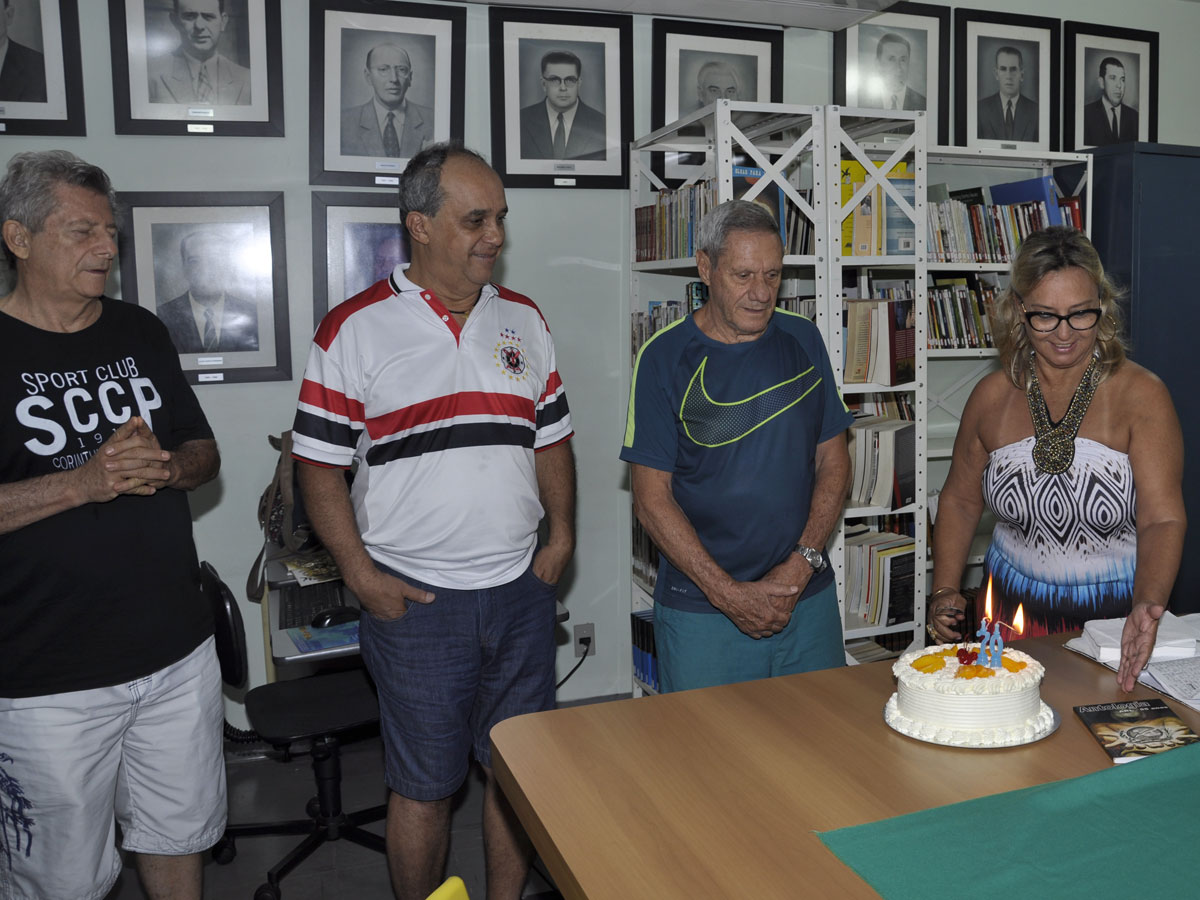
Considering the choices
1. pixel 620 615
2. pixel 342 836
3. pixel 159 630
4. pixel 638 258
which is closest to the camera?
pixel 159 630

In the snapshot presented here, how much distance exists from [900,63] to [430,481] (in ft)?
10.00

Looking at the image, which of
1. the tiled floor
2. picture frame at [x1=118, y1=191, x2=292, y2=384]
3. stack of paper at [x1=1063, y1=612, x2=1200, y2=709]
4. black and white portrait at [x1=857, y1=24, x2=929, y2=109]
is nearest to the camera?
stack of paper at [x1=1063, y1=612, x2=1200, y2=709]

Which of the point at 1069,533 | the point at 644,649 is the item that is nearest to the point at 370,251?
the point at 644,649

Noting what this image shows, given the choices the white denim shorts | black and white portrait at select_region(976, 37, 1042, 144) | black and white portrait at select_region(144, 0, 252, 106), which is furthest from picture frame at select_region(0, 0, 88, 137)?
black and white portrait at select_region(976, 37, 1042, 144)

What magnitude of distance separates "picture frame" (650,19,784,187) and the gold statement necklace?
2003 millimetres

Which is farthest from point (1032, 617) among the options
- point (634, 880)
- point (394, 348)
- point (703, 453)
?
point (394, 348)

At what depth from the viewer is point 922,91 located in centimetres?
414

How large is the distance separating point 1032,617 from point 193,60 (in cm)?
303

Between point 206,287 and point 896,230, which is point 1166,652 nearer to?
point 896,230

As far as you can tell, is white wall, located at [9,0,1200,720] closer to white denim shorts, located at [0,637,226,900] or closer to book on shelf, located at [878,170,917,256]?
book on shelf, located at [878,170,917,256]

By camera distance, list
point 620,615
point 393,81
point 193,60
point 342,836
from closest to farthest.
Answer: point 342,836, point 193,60, point 393,81, point 620,615

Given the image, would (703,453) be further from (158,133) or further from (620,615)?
(158,133)

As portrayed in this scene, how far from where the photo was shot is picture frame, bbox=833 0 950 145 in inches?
158

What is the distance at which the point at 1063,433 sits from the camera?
2047 millimetres
